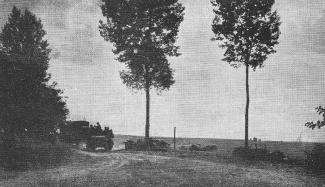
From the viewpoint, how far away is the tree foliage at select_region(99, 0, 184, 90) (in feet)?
97.9

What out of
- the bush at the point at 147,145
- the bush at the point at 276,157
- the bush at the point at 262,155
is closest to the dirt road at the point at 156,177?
the bush at the point at 276,157

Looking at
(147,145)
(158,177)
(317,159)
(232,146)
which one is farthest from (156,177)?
(232,146)

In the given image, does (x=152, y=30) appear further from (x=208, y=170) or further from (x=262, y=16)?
(x=208, y=170)

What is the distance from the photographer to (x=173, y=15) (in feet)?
99.8

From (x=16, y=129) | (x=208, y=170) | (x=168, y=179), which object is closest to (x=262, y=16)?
(x=208, y=170)

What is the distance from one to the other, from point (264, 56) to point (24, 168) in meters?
18.4

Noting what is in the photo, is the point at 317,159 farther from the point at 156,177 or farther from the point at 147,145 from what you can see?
the point at 147,145

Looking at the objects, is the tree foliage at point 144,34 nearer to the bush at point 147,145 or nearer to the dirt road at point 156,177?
the bush at point 147,145

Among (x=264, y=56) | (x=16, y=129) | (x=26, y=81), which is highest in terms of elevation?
(x=264, y=56)

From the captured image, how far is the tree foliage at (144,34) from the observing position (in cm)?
2983

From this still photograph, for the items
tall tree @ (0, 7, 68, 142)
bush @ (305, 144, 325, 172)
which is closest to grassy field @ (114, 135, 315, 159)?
bush @ (305, 144, 325, 172)

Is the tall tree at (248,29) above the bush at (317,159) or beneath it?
above

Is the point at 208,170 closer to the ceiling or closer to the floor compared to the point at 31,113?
closer to the floor

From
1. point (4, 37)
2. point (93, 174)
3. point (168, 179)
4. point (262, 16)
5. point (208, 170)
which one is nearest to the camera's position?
point (168, 179)
